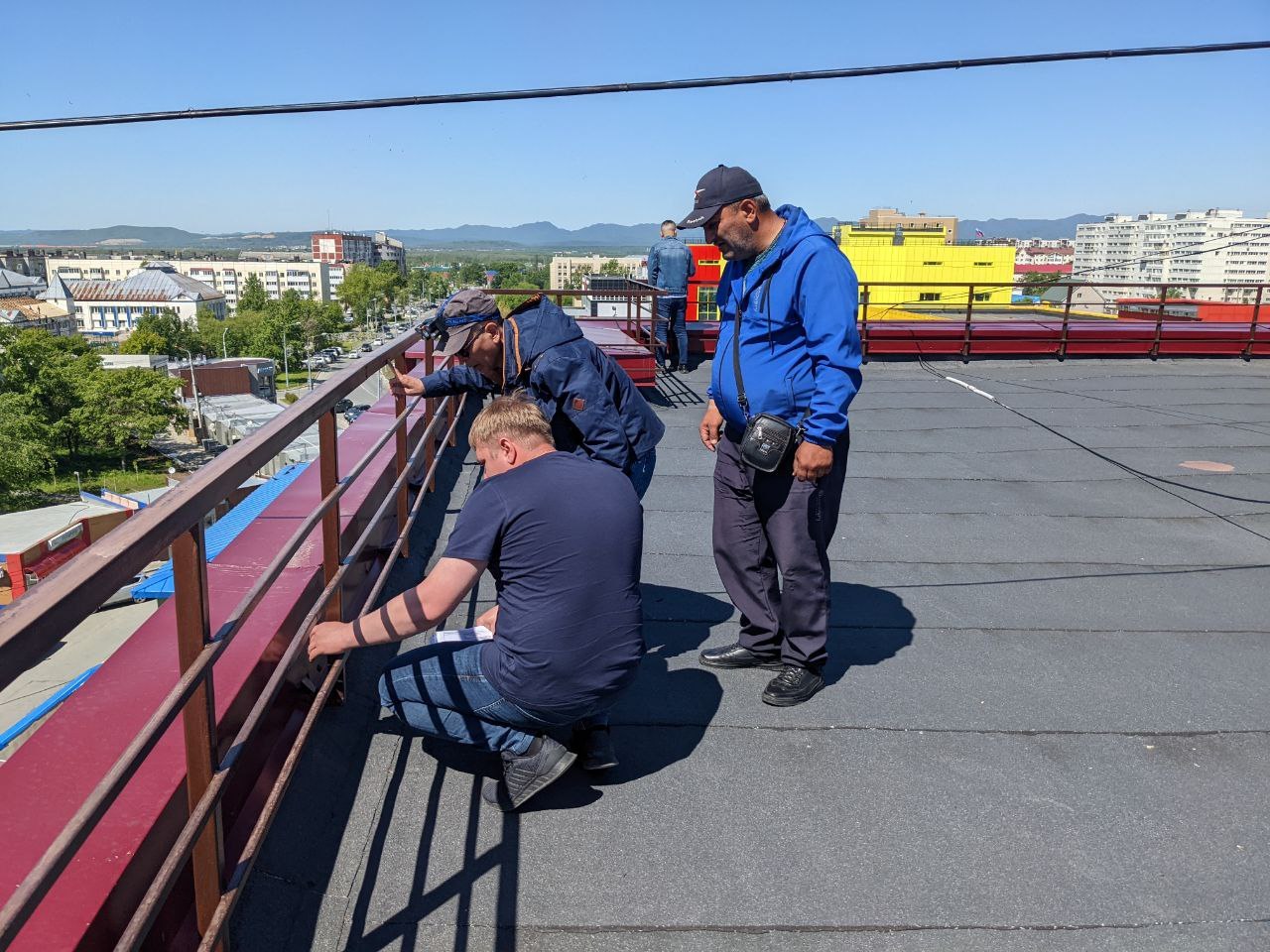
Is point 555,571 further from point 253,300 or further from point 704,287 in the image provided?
point 253,300

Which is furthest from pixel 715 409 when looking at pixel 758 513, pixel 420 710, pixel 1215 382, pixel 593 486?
pixel 1215 382

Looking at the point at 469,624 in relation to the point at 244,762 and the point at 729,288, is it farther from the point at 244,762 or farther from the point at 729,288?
the point at 729,288

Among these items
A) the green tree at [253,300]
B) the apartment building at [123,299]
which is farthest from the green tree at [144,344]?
the apartment building at [123,299]

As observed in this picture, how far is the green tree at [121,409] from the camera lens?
5966 cm

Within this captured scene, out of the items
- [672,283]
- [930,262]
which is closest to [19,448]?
[930,262]

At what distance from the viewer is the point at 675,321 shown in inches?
454

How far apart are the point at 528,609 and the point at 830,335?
1.40 meters

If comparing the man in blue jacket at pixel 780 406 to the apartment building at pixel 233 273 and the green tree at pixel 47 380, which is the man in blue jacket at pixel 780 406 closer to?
the green tree at pixel 47 380

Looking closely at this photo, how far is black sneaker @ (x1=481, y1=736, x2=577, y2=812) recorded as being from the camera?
2.71 m

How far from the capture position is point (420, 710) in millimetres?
2811

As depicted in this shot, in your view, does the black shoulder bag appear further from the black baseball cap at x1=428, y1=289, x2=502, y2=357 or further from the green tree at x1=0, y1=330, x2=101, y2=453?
the green tree at x1=0, y1=330, x2=101, y2=453

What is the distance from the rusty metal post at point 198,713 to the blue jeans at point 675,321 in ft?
31.6

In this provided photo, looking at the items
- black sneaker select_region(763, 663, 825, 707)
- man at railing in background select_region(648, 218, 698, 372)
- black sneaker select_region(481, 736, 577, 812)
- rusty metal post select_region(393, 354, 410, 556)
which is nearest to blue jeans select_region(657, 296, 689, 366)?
man at railing in background select_region(648, 218, 698, 372)

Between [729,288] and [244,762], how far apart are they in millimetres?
2291
